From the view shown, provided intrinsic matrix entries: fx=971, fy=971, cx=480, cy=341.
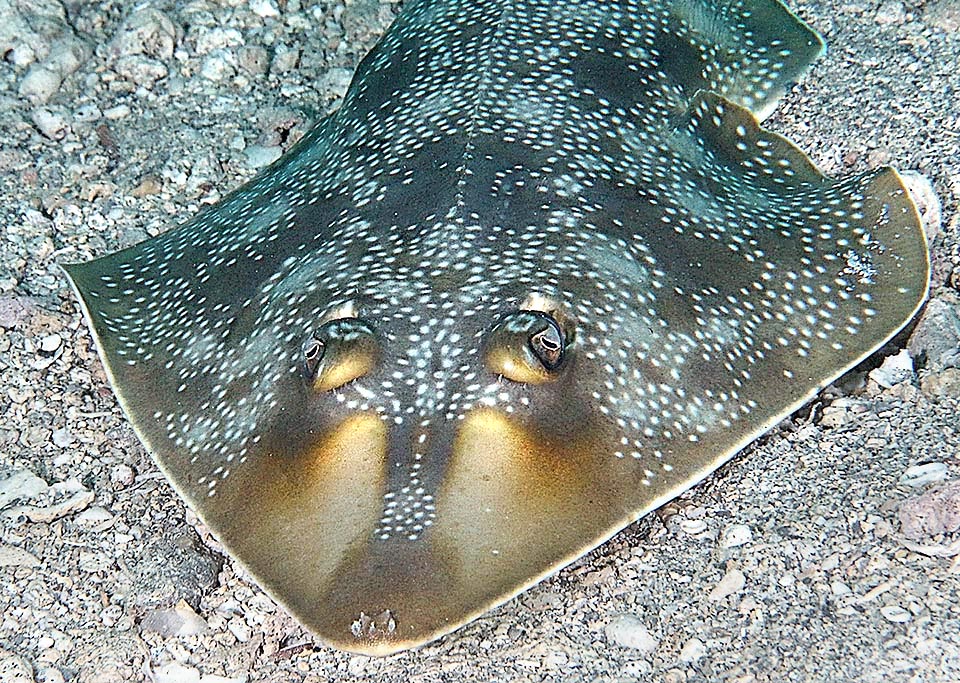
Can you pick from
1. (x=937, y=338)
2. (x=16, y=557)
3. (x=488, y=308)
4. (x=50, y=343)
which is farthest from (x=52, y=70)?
(x=937, y=338)

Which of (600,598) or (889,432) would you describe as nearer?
(600,598)

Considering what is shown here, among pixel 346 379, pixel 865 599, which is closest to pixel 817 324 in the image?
pixel 865 599

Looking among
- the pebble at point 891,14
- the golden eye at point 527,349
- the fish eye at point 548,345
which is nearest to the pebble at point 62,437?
the golden eye at point 527,349

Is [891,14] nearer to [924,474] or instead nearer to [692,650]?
[924,474]

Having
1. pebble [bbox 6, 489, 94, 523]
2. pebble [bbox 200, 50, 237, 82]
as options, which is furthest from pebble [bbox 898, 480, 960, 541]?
pebble [bbox 200, 50, 237, 82]

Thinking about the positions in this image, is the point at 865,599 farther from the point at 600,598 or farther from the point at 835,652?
the point at 600,598

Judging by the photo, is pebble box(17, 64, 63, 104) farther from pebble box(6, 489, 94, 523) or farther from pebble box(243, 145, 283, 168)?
pebble box(6, 489, 94, 523)

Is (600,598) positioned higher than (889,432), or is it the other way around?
(889,432)

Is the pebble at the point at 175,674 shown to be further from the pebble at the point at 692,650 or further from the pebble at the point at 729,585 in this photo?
the pebble at the point at 729,585
